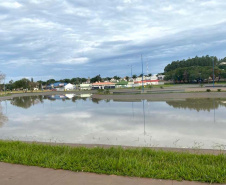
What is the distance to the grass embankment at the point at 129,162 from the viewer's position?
4234 mm

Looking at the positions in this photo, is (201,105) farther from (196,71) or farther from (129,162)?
(196,71)

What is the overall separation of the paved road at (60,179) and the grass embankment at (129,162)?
0.16 m

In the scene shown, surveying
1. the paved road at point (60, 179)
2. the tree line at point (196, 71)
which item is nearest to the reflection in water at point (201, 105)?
the paved road at point (60, 179)

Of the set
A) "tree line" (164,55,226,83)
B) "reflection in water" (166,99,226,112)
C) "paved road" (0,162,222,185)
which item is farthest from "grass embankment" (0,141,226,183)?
"tree line" (164,55,226,83)

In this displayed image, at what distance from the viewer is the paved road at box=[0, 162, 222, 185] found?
4.02 m

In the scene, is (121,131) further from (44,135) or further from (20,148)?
(20,148)

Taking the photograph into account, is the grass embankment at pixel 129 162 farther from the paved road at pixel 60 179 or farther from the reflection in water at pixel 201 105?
the reflection in water at pixel 201 105

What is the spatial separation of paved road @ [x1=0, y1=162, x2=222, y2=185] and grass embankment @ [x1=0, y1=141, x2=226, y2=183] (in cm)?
16

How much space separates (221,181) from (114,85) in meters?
95.6

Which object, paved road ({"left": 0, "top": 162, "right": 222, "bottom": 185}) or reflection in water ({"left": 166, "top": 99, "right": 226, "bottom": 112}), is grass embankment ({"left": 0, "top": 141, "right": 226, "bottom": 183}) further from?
reflection in water ({"left": 166, "top": 99, "right": 226, "bottom": 112})

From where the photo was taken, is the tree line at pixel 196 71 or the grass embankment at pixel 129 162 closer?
the grass embankment at pixel 129 162

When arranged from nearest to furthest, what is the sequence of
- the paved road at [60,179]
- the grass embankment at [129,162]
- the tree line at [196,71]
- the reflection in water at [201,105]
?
1. the paved road at [60,179]
2. the grass embankment at [129,162]
3. the reflection in water at [201,105]
4. the tree line at [196,71]

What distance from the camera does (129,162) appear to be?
483 cm

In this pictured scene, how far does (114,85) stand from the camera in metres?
99.4
